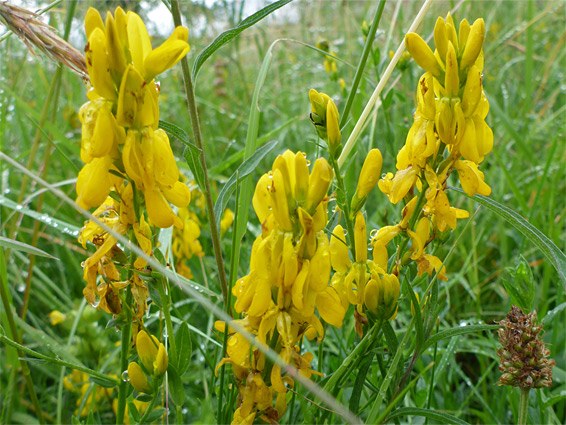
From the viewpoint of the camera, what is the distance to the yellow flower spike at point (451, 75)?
0.80 metres

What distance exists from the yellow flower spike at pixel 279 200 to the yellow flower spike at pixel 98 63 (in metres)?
0.24

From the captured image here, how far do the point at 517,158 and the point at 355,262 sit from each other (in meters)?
1.75

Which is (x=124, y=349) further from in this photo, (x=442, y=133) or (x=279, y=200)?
(x=442, y=133)

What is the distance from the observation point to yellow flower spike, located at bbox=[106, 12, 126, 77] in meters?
0.66

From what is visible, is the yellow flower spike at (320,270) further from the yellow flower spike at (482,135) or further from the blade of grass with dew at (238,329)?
the yellow flower spike at (482,135)

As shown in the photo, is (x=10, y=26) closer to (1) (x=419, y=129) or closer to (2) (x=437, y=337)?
(1) (x=419, y=129)

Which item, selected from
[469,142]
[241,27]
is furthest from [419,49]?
[241,27]

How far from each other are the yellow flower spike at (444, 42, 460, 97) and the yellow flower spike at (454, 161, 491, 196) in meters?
0.11

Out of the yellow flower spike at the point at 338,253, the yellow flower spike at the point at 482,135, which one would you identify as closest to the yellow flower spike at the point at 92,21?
the yellow flower spike at the point at 338,253

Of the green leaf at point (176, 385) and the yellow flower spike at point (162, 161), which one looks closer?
the yellow flower spike at point (162, 161)

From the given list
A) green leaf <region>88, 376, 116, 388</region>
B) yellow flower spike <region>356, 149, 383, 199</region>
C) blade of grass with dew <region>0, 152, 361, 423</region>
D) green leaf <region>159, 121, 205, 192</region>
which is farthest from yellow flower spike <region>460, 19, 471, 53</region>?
green leaf <region>88, 376, 116, 388</region>

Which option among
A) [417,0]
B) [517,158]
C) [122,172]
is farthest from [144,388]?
[417,0]

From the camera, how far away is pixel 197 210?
2.00m

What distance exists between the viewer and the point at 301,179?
2.33 feet
